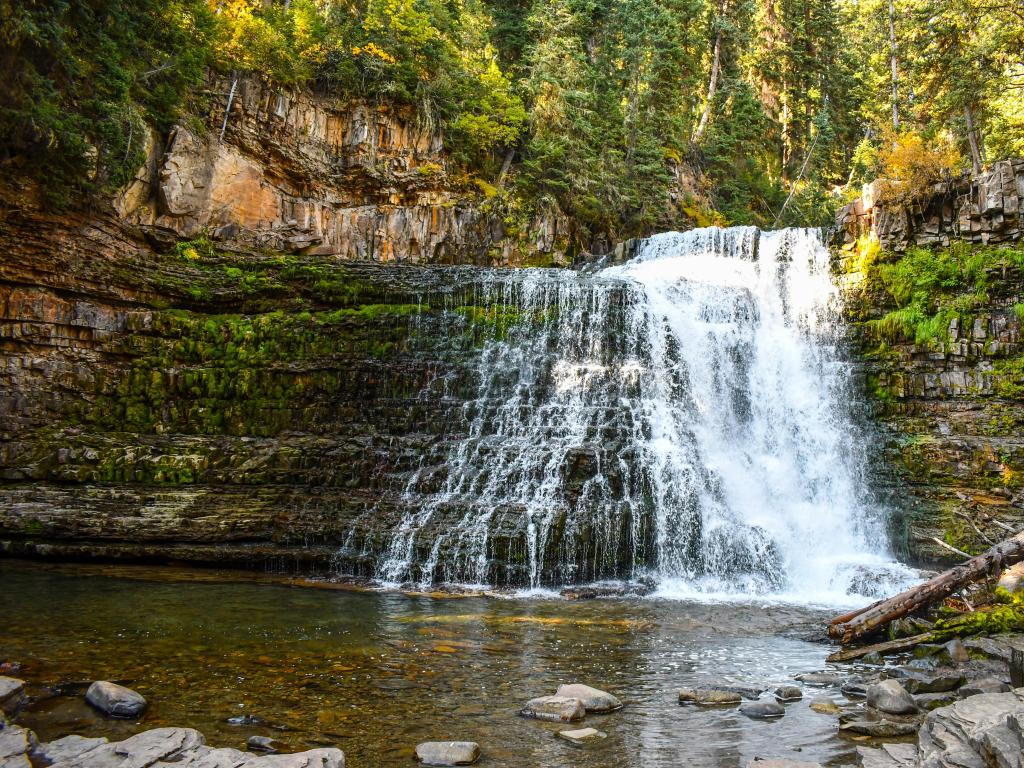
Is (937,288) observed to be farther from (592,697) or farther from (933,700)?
(592,697)

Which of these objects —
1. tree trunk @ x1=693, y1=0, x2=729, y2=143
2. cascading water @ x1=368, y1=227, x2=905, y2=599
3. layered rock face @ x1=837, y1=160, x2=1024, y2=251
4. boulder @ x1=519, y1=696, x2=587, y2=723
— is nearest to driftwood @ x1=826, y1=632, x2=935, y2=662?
boulder @ x1=519, y1=696, x2=587, y2=723

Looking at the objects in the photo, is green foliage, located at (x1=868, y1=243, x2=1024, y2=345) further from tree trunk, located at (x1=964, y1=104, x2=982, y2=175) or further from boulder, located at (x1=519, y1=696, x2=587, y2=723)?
boulder, located at (x1=519, y1=696, x2=587, y2=723)

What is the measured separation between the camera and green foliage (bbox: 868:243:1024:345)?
1684 cm

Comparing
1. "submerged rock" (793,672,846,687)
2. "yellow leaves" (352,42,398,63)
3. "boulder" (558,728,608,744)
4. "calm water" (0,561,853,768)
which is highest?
"yellow leaves" (352,42,398,63)

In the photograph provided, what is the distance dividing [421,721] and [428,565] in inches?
295

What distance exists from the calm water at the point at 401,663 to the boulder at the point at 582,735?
83 millimetres

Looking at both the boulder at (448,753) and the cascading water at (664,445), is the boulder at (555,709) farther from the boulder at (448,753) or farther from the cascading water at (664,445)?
the cascading water at (664,445)

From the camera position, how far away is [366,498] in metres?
14.5

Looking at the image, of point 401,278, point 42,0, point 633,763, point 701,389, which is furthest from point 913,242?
point 42,0

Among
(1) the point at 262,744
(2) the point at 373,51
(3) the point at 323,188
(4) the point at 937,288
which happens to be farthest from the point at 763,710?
(2) the point at 373,51

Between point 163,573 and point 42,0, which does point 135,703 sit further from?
point 42,0

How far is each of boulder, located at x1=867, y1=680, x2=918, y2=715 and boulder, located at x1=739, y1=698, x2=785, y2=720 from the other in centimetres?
82

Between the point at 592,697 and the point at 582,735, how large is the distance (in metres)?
0.76

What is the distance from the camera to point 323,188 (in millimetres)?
23281
